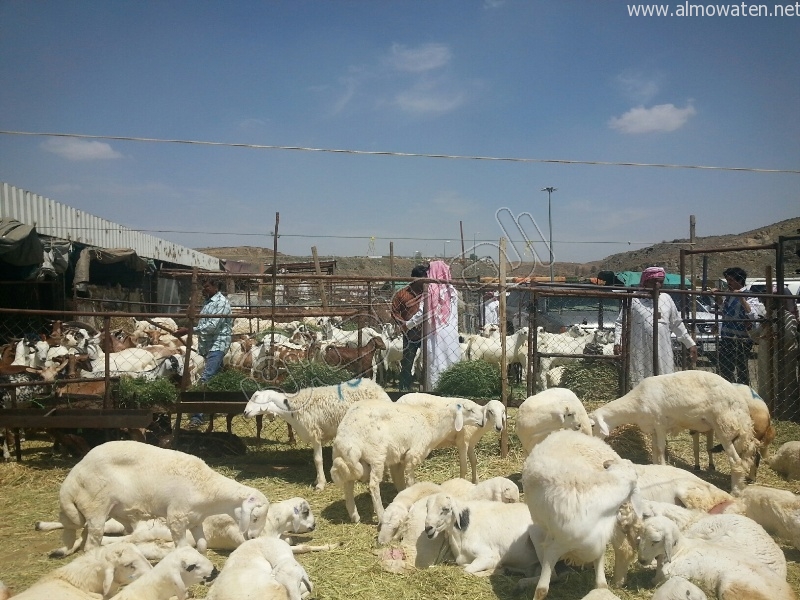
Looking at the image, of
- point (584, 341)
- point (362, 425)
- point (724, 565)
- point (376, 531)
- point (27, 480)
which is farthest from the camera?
point (584, 341)

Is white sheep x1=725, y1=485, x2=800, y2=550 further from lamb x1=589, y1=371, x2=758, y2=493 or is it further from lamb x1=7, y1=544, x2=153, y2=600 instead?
lamb x1=7, y1=544, x2=153, y2=600

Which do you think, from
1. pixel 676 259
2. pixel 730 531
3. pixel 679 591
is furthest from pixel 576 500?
pixel 676 259

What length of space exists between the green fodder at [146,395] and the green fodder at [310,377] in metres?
1.41

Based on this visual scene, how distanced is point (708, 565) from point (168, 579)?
351 cm

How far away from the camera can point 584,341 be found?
13.7m

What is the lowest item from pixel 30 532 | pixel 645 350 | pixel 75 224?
pixel 30 532

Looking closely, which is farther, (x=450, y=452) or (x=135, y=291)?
(x=135, y=291)

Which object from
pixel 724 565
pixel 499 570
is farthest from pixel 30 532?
pixel 724 565

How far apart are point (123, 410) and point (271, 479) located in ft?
6.56

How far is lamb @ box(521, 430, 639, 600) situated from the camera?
3973 mm

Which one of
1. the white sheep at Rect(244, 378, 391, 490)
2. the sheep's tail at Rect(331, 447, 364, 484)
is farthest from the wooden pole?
the sheep's tail at Rect(331, 447, 364, 484)

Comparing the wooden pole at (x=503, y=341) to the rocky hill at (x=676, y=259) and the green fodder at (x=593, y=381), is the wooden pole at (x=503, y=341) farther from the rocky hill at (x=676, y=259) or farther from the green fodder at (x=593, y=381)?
the rocky hill at (x=676, y=259)

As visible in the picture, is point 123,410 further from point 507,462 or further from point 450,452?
point 507,462

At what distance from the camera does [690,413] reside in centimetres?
667
